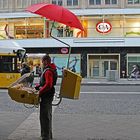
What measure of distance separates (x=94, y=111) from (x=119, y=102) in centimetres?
346

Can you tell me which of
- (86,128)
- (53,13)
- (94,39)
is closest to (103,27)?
(94,39)

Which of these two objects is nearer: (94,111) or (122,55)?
(94,111)

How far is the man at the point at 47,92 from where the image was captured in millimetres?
8492

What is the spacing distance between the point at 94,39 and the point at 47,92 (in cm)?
3904

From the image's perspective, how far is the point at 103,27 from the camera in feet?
159

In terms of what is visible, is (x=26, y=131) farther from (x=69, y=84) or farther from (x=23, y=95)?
(x=69, y=84)

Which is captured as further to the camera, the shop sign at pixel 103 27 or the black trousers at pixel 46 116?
the shop sign at pixel 103 27

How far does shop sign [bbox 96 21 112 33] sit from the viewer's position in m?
48.4

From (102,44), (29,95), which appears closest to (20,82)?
(29,95)

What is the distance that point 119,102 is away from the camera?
17469 millimetres

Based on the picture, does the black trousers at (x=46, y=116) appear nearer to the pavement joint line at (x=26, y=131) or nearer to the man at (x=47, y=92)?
the man at (x=47, y=92)

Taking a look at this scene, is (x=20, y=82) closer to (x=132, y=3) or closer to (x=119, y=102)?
(x=119, y=102)

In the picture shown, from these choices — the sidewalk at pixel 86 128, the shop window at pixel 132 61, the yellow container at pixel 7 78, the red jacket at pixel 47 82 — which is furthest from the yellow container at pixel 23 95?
the shop window at pixel 132 61

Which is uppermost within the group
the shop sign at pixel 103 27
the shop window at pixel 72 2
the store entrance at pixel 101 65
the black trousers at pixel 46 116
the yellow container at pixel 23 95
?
the shop window at pixel 72 2
